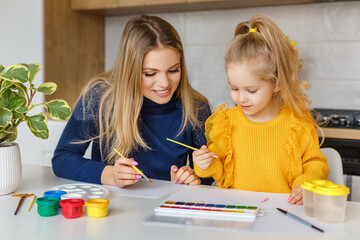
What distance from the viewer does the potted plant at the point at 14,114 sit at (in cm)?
114

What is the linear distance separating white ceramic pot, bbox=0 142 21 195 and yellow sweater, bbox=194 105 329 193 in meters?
0.55

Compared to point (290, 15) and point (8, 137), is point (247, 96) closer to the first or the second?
point (8, 137)

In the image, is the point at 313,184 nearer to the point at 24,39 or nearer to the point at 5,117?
the point at 5,117

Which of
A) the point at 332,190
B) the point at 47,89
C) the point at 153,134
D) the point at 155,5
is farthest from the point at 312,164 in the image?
the point at 155,5

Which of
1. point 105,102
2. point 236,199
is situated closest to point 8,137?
point 105,102

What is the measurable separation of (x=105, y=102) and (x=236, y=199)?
0.71 m

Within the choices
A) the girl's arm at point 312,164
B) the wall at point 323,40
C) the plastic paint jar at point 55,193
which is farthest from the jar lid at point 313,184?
the wall at point 323,40

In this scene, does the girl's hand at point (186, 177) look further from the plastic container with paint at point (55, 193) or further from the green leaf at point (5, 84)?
the green leaf at point (5, 84)

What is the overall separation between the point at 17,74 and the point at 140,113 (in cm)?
59

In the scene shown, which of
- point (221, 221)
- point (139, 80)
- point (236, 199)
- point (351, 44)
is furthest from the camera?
point (351, 44)

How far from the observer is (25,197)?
112cm

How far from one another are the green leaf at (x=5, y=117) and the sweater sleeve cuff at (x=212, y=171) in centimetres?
58

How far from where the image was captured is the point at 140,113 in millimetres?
1645

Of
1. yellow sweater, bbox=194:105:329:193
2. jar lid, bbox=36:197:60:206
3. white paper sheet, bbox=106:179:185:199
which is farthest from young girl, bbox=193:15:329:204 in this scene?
jar lid, bbox=36:197:60:206
